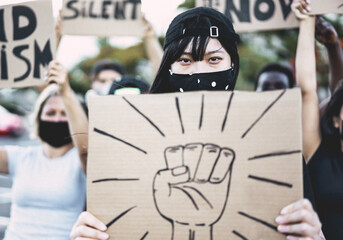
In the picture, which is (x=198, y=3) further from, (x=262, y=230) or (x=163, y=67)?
(x=262, y=230)

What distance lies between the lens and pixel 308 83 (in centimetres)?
171

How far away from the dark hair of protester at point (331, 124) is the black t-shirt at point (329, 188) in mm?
38

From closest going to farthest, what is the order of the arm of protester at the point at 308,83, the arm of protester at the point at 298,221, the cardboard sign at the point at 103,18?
the arm of protester at the point at 298,221, the arm of protester at the point at 308,83, the cardboard sign at the point at 103,18

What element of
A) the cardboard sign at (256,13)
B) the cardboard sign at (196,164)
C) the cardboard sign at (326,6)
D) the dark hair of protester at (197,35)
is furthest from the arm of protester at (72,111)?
the cardboard sign at (326,6)

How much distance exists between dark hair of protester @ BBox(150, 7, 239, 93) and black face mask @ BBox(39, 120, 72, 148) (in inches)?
39.5

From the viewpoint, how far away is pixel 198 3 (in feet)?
7.41

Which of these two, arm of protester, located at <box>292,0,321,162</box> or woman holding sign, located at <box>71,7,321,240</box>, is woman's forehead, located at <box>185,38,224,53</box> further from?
arm of protester, located at <box>292,0,321,162</box>

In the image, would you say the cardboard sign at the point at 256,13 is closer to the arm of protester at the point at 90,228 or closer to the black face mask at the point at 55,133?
the black face mask at the point at 55,133

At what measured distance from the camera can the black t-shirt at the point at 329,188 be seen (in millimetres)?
1581

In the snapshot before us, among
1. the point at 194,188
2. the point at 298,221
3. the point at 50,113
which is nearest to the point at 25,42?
the point at 50,113

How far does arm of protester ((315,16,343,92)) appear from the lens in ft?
6.87

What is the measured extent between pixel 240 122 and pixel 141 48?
23.3m

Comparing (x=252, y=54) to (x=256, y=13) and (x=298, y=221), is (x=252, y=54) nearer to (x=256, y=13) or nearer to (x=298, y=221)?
(x=256, y=13)

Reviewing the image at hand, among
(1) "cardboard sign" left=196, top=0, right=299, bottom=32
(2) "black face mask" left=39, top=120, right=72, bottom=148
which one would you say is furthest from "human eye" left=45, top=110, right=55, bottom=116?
(1) "cardboard sign" left=196, top=0, right=299, bottom=32
